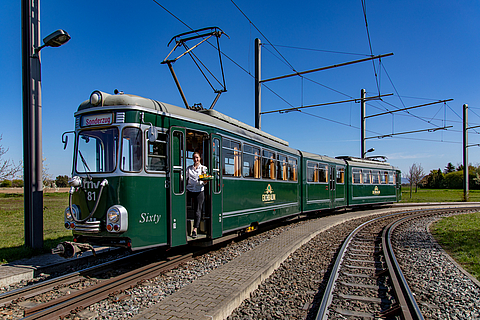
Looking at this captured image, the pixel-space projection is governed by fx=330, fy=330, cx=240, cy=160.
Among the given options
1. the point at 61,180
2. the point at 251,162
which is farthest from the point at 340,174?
the point at 61,180

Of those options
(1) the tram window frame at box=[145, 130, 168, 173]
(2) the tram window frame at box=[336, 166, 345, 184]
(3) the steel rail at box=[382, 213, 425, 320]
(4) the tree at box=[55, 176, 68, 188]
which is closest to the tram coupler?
(1) the tram window frame at box=[145, 130, 168, 173]

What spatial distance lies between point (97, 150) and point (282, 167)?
7.32m

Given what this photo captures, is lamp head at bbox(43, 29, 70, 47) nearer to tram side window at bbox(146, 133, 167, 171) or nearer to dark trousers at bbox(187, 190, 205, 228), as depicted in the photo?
tram side window at bbox(146, 133, 167, 171)

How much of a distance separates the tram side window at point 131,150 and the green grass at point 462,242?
22.2 feet

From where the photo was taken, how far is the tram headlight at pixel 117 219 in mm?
5582

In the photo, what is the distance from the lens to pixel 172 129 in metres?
6.49

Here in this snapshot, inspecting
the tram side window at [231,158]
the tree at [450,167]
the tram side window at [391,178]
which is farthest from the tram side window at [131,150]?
the tree at [450,167]

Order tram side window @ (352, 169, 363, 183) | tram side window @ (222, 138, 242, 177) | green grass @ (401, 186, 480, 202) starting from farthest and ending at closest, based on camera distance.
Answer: green grass @ (401, 186, 480, 202), tram side window @ (352, 169, 363, 183), tram side window @ (222, 138, 242, 177)

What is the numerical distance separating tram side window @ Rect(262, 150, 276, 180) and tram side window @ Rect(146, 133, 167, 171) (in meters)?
4.45

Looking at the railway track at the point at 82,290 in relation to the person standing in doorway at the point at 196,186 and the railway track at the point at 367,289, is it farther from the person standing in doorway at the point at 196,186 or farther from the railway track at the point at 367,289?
the railway track at the point at 367,289

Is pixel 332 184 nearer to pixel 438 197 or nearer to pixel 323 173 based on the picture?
pixel 323 173

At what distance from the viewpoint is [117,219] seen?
5.60m

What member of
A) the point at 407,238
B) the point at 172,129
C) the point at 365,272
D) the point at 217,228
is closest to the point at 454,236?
the point at 407,238

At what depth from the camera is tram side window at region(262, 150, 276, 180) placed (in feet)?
34.0
